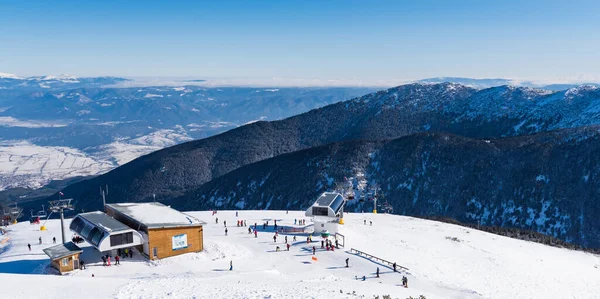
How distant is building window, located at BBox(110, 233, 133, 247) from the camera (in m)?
39.8

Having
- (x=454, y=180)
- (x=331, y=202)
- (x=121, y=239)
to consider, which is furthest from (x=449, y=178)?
(x=121, y=239)

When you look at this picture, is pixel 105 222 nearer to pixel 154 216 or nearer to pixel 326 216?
pixel 154 216

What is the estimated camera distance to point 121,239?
132 feet

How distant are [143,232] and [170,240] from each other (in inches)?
99.1

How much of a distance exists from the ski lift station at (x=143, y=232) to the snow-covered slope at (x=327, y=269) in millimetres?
1296

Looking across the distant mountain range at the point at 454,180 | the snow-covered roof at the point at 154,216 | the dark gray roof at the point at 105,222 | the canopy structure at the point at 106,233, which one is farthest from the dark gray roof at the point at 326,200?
the distant mountain range at the point at 454,180

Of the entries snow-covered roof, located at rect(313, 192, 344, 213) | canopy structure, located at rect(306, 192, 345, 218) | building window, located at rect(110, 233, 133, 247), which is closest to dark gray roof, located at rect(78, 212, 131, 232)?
building window, located at rect(110, 233, 133, 247)

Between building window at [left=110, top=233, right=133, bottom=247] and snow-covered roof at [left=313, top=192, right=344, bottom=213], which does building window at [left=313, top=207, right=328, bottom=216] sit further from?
building window at [left=110, top=233, right=133, bottom=247]

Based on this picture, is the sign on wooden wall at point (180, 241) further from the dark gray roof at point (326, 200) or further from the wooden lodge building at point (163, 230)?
the dark gray roof at point (326, 200)

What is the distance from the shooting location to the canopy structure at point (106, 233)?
3953 centimetres

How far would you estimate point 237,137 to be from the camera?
199 metres

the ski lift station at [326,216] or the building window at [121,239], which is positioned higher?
the building window at [121,239]

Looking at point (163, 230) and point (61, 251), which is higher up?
point (163, 230)

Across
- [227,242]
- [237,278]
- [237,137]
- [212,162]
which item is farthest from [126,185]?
[237,278]
